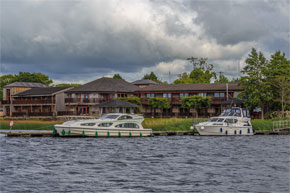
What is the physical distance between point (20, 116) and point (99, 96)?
59.9 ft

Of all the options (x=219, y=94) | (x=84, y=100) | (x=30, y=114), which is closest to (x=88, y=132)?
(x=84, y=100)

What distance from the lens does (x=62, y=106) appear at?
94688 mm

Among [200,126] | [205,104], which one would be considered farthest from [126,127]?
[205,104]

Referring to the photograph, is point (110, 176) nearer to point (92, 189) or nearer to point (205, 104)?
point (92, 189)

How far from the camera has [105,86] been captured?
90.1 metres

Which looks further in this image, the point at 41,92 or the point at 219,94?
the point at 41,92

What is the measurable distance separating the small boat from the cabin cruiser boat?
7.13m

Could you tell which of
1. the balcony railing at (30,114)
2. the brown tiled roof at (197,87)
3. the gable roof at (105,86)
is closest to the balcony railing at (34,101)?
the balcony railing at (30,114)

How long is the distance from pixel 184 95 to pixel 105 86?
56.6 feet

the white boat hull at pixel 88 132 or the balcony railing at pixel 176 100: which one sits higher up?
the balcony railing at pixel 176 100

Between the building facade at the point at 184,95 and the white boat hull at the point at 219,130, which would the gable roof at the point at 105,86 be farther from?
the white boat hull at the point at 219,130

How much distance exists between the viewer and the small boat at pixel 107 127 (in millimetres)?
46438

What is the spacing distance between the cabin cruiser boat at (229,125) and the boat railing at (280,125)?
4604 millimetres

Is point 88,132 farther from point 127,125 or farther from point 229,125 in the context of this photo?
point 229,125
